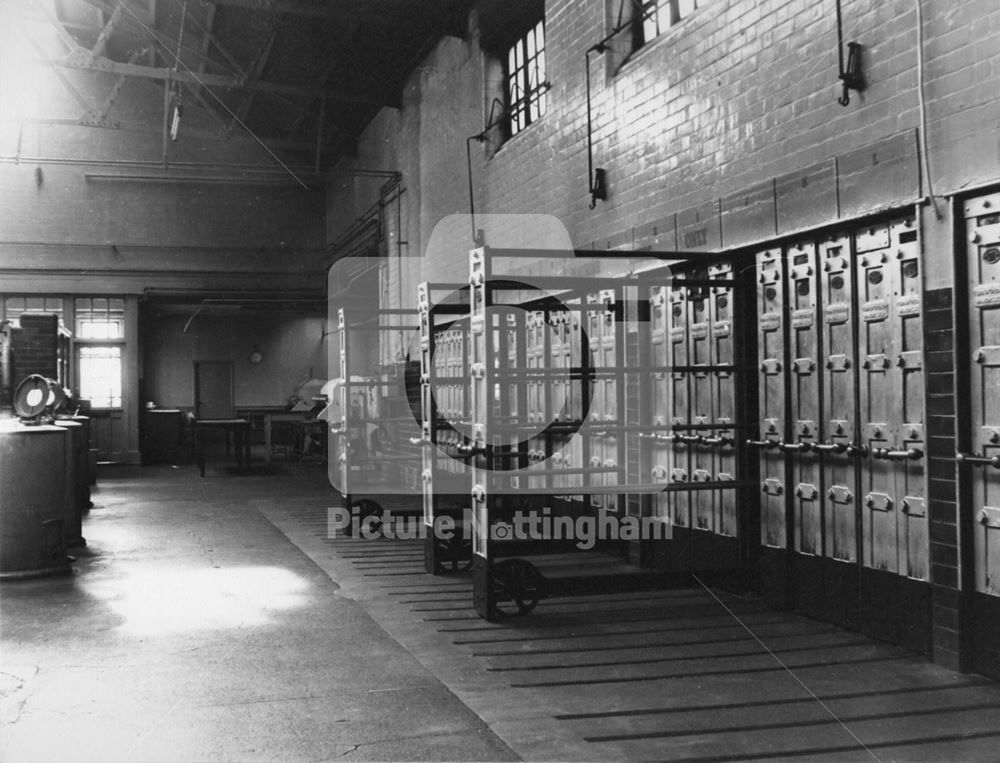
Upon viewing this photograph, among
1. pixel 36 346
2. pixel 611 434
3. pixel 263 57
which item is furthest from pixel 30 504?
pixel 263 57

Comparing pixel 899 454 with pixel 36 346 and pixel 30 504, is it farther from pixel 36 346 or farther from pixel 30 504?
pixel 36 346

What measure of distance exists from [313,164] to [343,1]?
7.80 m

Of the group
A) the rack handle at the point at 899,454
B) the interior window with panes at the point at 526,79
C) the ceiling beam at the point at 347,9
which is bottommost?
the rack handle at the point at 899,454

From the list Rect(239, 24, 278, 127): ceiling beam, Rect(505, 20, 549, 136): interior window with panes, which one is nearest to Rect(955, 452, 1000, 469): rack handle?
Rect(505, 20, 549, 136): interior window with panes

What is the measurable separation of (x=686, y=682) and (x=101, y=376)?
16559 millimetres

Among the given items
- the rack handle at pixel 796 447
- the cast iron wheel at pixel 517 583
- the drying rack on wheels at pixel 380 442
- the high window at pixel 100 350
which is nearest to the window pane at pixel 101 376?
the high window at pixel 100 350

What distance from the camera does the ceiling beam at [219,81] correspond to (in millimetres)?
13938

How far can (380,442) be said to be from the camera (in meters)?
12.9

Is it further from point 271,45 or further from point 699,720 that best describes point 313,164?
point 699,720

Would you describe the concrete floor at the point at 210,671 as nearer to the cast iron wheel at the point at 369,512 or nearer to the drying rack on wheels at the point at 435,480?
the drying rack on wheels at the point at 435,480

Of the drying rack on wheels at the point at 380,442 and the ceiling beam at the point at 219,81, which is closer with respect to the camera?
the drying rack on wheels at the point at 380,442

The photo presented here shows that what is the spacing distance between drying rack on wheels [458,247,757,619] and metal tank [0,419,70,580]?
10.2 feet

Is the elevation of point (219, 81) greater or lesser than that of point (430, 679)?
greater

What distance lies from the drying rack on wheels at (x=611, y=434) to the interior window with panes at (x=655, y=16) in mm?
1771
